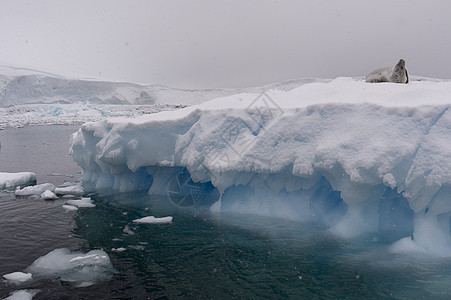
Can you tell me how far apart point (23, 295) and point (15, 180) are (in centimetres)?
985

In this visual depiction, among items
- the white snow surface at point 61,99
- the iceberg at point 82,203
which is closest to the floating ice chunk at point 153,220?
the iceberg at point 82,203

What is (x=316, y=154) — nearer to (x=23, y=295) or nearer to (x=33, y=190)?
(x=23, y=295)

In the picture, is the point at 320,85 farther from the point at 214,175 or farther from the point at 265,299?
the point at 265,299

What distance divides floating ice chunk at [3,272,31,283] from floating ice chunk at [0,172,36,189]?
342 inches

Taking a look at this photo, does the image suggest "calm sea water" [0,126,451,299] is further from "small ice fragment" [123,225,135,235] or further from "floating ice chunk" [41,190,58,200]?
"floating ice chunk" [41,190,58,200]

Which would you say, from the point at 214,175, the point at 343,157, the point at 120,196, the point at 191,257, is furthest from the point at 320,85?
the point at 120,196

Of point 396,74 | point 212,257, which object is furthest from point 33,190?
point 396,74

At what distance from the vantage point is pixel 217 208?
1030 cm

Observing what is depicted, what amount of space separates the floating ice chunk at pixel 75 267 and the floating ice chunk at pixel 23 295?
1.88 ft

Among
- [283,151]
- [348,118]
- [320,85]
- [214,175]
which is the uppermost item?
[320,85]

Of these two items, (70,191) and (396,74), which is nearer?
(396,74)

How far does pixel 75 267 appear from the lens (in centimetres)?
679

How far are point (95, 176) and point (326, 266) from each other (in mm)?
10748

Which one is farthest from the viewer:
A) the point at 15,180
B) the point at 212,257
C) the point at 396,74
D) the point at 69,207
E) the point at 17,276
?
the point at 15,180
